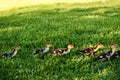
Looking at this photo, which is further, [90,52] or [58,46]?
[58,46]

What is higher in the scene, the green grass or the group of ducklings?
the group of ducklings

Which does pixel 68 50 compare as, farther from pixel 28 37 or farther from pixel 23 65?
pixel 28 37

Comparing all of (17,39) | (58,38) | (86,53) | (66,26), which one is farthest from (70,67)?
(66,26)

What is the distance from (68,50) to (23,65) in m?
1.69

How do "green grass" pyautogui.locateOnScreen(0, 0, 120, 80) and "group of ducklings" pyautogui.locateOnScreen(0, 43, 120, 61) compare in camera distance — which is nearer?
"green grass" pyautogui.locateOnScreen(0, 0, 120, 80)

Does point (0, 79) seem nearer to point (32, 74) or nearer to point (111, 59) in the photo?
point (32, 74)

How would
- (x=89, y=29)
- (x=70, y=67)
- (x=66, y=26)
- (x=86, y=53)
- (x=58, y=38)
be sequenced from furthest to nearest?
(x=66, y=26) → (x=89, y=29) → (x=58, y=38) → (x=86, y=53) → (x=70, y=67)

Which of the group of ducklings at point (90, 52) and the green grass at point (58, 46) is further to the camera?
the group of ducklings at point (90, 52)

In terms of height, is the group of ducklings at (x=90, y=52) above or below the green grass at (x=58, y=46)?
above

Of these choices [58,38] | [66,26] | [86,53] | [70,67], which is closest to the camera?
[70,67]

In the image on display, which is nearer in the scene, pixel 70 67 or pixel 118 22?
pixel 70 67

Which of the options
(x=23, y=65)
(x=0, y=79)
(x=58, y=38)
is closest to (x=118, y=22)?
(x=58, y=38)

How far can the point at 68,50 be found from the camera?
12172mm

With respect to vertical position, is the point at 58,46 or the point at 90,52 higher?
the point at 90,52
